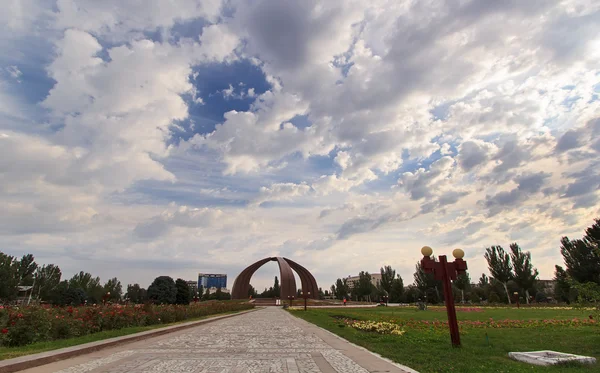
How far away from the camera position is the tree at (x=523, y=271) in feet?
139

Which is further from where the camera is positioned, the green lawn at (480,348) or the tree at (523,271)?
the tree at (523,271)

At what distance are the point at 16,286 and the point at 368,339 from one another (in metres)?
46.1

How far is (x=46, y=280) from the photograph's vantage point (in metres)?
44.8

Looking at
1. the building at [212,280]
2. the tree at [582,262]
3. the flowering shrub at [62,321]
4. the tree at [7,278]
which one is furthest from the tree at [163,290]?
the building at [212,280]

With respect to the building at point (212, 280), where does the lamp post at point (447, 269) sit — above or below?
below

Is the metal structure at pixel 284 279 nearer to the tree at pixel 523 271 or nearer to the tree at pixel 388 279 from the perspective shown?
the tree at pixel 388 279

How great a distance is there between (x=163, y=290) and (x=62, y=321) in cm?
3302

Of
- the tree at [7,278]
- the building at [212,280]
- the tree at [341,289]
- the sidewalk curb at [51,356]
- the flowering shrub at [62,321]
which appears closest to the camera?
the sidewalk curb at [51,356]

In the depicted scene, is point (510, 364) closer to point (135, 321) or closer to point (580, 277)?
point (135, 321)

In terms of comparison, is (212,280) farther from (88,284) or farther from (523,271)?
(523,271)

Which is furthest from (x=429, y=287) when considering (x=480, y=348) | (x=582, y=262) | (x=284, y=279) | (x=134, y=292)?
(x=134, y=292)

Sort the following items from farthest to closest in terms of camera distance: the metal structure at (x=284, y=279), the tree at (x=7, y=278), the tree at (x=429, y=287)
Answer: the metal structure at (x=284, y=279) → the tree at (x=429, y=287) → the tree at (x=7, y=278)

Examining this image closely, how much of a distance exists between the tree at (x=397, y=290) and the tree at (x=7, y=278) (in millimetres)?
52607

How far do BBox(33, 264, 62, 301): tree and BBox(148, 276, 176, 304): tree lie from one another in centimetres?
1598
